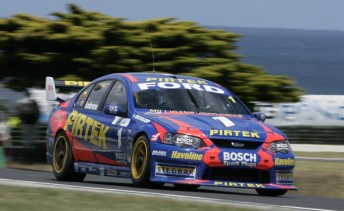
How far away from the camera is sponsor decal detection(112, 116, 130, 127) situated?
1223 centimetres

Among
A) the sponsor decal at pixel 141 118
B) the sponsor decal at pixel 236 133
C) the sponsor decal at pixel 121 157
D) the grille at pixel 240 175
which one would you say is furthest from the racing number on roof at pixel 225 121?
the sponsor decal at pixel 121 157

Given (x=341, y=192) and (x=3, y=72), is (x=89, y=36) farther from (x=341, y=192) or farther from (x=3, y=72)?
(x=341, y=192)

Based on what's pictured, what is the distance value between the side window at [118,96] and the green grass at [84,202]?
2463 millimetres

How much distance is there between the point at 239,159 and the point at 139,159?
3.72ft

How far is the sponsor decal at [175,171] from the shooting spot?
37.6ft

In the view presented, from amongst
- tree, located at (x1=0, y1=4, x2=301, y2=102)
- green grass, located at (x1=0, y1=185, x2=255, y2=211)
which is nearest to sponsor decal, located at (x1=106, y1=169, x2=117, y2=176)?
green grass, located at (x1=0, y1=185, x2=255, y2=211)

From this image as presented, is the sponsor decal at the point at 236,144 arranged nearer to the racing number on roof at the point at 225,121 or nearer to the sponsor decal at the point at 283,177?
the racing number on roof at the point at 225,121

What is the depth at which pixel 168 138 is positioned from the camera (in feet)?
37.7

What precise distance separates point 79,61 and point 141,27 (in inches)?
57.2

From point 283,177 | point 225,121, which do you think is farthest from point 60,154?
point 283,177

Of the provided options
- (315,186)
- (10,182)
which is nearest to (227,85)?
(315,186)

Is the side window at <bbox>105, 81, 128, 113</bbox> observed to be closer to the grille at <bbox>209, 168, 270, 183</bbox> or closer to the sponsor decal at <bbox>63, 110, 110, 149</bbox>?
the sponsor decal at <bbox>63, 110, 110, 149</bbox>

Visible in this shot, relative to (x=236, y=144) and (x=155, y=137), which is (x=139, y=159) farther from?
(x=236, y=144)

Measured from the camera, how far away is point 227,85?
19.7 m
